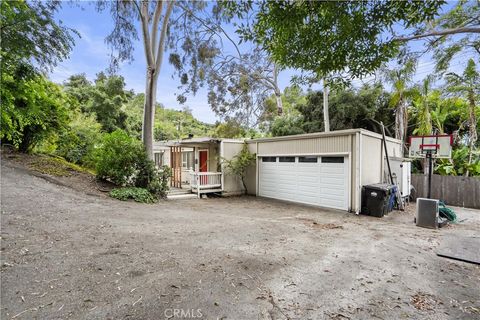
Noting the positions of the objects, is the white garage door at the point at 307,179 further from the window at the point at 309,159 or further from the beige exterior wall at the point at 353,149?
the beige exterior wall at the point at 353,149

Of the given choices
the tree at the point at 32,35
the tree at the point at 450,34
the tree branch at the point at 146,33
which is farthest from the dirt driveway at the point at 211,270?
the tree branch at the point at 146,33

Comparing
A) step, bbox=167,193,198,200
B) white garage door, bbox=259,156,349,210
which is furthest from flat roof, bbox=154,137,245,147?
Result: step, bbox=167,193,198,200

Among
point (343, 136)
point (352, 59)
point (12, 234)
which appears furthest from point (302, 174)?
point (12, 234)

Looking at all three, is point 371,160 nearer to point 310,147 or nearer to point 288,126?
point 310,147

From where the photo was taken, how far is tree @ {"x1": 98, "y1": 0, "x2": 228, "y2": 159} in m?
9.35

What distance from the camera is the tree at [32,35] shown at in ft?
12.1

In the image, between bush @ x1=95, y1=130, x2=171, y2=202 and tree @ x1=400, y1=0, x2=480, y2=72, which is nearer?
tree @ x1=400, y1=0, x2=480, y2=72

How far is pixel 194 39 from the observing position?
10734 millimetres

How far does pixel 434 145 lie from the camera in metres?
6.76

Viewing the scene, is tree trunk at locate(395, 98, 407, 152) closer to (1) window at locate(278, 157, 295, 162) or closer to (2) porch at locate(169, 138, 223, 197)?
(1) window at locate(278, 157, 295, 162)

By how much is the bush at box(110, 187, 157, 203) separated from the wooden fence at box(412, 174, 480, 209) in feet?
37.7

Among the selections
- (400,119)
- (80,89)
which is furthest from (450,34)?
(80,89)

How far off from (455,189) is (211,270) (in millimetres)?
11243

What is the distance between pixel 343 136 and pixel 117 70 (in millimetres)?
9542
